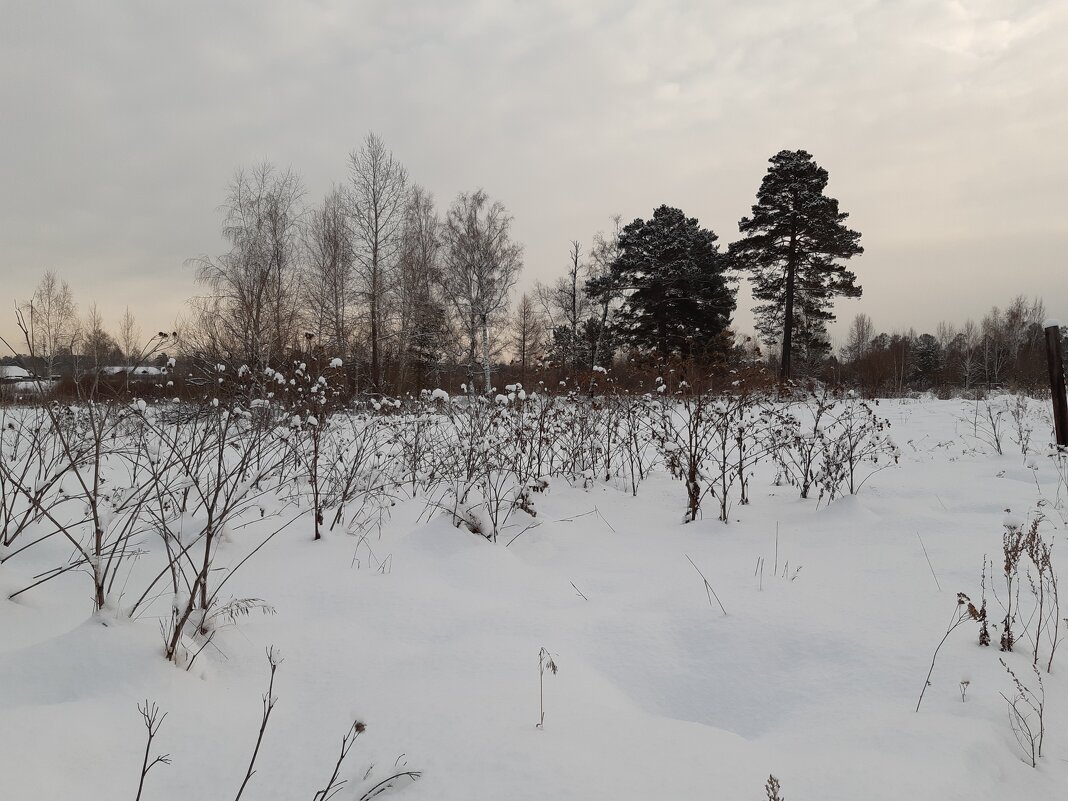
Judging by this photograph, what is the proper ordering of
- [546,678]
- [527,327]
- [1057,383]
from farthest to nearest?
[527,327] < [1057,383] < [546,678]

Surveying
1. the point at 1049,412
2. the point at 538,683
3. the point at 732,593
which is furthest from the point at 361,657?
the point at 1049,412

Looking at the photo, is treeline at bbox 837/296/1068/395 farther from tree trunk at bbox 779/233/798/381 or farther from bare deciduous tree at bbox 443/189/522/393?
bare deciduous tree at bbox 443/189/522/393

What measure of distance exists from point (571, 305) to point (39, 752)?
25.6 meters

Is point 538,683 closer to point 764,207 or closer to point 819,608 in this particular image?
point 819,608

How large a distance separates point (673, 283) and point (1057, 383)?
53.7 ft

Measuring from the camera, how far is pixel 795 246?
2128cm

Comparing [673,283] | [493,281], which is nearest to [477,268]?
[493,281]

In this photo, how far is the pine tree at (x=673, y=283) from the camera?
2198cm

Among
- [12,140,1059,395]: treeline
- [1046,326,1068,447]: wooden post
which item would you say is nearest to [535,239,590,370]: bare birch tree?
[12,140,1059,395]: treeline

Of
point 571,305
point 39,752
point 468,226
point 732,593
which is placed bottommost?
point 732,593

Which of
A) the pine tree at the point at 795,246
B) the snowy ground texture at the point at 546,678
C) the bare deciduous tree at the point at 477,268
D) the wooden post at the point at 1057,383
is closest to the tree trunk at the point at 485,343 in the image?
the bare deciduous tree at the point at 477,268

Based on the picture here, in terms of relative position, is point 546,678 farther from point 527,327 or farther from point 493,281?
point 527,327

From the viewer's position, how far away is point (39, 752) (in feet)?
4.47

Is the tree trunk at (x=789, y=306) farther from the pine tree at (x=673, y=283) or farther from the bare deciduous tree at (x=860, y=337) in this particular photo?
the bare deciduous tree at (x=860, y=337)
